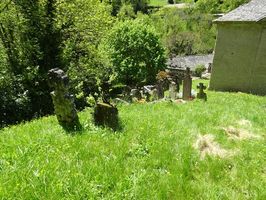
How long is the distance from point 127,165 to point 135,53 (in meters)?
40.1

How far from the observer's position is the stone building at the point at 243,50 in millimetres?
22641

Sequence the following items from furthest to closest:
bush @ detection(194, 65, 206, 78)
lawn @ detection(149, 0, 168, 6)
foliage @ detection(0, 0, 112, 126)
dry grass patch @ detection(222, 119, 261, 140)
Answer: lawn @ detection(149, 0, 168, 6) → bush @ detection(194, 65, 206, 78) → foliage @ detection(0, 0, 112, 126) → dry grass patch @ detection(222, 119, 261, 140)

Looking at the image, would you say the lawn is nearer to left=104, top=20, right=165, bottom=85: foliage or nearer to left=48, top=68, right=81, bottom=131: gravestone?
left=104, top=20, right=165, bottom=85: foliage

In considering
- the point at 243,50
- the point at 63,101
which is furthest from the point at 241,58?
the point at 63,101

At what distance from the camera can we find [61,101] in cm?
725

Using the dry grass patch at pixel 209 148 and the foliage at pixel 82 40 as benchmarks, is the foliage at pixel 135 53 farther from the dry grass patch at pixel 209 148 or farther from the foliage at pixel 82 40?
the dry grass patch at pixel 209 148

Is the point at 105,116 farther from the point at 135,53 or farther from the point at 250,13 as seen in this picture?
the point at 135,53

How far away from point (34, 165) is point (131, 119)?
3306mm

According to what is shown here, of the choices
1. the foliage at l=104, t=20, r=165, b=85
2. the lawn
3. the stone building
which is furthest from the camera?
A: the lawn

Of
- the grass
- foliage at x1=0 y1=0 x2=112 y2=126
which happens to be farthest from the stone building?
the grass

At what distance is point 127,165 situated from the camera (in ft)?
17.9

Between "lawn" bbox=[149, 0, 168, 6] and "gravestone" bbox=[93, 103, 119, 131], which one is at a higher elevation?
"gravestone" bbox=[93, 103, 119, 131]

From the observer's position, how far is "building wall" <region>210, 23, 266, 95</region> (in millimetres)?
22812

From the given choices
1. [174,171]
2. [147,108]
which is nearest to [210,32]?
[147,108]
